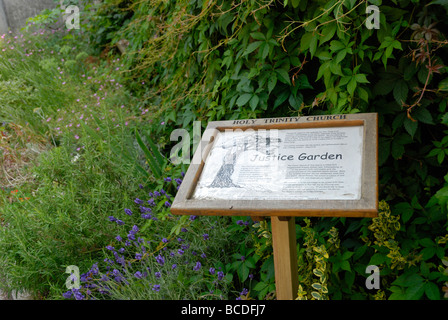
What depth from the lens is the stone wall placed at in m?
6.37

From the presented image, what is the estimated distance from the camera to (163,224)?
271 cm

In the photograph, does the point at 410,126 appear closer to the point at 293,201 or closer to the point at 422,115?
the point at 422,115

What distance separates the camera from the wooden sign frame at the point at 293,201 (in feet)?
4.66

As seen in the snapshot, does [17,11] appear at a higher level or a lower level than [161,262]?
higher

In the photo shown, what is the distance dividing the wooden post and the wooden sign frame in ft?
0.45

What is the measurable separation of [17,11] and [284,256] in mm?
6492

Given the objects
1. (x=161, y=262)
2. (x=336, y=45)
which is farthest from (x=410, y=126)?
(x=161, y=262)

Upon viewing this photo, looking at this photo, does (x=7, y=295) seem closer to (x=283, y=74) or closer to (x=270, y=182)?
(x=270, y=182)

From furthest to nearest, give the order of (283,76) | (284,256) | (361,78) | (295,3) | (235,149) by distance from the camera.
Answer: (283,76) → (295,3) → (361,78) → (235,149) → (284,256)

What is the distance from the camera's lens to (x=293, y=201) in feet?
4.90

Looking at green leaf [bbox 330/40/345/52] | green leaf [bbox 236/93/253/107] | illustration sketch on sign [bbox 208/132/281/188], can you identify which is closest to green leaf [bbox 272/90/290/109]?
green leaf [bbox 236/93/253/107]

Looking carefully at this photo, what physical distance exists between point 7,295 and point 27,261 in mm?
383

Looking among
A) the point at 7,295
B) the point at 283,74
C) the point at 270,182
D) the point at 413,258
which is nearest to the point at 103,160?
the point at 7,295

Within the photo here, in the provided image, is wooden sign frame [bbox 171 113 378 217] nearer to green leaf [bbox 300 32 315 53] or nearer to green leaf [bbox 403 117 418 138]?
green leaf [bbox 403 117 418 138]
